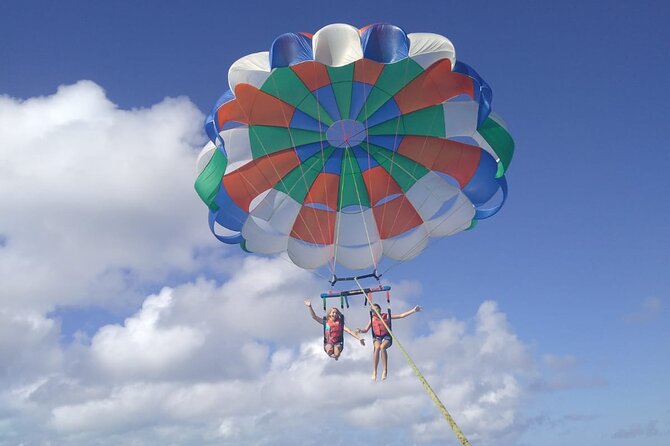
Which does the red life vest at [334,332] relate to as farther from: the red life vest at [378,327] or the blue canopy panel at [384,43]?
the blue canopy panel at [384,43]

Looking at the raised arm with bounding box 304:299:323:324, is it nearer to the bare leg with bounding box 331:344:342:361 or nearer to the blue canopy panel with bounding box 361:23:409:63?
the bare leg with bounding box 331:344:342:361

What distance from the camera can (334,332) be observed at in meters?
13.0

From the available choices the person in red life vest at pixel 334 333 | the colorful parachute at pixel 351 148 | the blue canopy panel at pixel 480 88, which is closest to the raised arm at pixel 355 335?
the person in red life vest at pixel 334 333

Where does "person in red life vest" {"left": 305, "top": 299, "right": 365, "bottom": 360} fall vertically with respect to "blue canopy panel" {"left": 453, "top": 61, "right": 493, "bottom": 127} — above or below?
below

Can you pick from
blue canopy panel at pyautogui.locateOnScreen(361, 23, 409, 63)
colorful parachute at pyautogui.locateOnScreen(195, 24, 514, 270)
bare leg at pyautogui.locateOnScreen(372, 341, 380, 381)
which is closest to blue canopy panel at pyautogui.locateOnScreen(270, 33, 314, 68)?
colorful parachute at pyautogui.locateOnScreen(195, 24, 514, 270)

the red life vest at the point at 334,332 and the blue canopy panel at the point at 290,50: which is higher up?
the blue canopy panel at the point at 290,50

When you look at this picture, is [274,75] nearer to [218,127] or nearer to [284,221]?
[218,127]

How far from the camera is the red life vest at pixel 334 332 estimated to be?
13000 mm

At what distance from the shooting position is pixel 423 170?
14.8 meters

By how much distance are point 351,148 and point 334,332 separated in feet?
14.2

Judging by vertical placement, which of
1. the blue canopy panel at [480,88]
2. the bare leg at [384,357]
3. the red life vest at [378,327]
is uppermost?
the blue canopy panel at [480,88]

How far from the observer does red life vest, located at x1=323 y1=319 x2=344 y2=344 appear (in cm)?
1300

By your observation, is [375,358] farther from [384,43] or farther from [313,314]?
[384,43]

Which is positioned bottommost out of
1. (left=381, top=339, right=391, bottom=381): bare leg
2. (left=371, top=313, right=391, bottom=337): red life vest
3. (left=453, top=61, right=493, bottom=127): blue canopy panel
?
(left=381, top=339, right=391, bottom=381): bare leg
